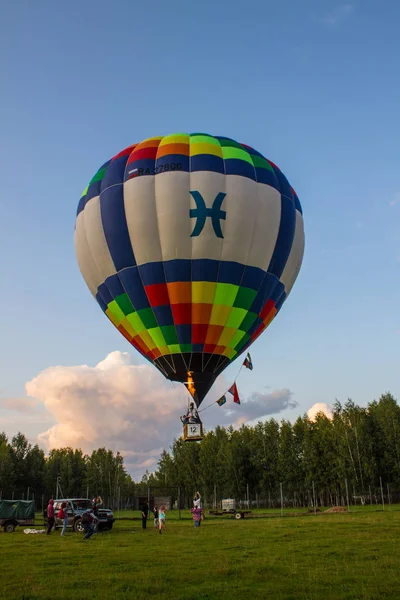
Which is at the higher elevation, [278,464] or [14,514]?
[278,464]

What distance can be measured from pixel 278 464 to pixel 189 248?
47995mm

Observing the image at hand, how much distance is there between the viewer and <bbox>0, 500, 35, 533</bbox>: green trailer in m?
26.3

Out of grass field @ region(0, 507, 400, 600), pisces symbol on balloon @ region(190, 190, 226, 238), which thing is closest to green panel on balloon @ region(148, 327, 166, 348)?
pisces symbol on balloon @ region(190, 190, 226, 238)

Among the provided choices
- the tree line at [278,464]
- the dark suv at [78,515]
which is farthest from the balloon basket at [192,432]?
the tree line at [278,464]

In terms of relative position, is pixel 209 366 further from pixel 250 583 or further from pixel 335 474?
pixel 335 474

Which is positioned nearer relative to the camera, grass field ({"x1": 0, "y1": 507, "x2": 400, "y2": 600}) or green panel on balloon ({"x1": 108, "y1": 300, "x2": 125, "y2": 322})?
grass field ({"x1": 0, "y1": 507, "x2": 400, "y2": 600})

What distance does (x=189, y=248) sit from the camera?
2336 cm

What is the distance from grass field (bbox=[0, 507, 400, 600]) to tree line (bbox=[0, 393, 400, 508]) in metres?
30.4

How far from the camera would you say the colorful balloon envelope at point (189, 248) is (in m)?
23.5

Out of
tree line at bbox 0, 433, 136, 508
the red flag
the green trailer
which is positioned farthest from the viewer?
tree line at bbox 0, 433, 136, 508

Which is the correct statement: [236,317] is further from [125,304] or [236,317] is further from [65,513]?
[65,513]

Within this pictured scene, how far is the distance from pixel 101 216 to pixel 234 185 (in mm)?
6243

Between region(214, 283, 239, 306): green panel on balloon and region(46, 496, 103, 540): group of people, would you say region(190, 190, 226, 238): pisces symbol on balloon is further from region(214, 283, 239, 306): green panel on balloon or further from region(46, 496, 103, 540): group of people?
region(46, 496, 103, 540): group of people

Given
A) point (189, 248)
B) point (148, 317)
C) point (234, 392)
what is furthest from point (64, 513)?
point (189, 248)
